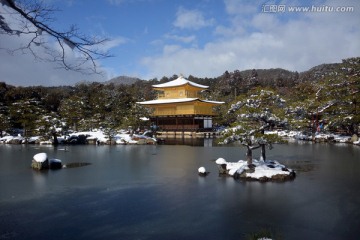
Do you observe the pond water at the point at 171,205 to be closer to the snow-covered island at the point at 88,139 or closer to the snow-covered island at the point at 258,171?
the snow-covered island at the point at 258,171

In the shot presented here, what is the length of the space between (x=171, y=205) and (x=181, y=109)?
33010 mm

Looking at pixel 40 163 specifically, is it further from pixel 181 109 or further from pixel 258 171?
pixel 181 109

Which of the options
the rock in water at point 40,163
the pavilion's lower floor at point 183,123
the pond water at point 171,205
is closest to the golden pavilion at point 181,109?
the pavilion's lower floor at point 183,123

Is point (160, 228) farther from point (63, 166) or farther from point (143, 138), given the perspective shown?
point (143, 138)

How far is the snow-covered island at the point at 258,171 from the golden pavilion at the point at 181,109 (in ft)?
88.0

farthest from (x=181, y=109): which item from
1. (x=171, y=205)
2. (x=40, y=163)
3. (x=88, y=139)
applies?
(x=171, y=205)

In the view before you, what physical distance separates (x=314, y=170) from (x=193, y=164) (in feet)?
18.2

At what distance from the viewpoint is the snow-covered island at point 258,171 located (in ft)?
37.7

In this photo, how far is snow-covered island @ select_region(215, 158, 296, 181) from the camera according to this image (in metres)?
11.5

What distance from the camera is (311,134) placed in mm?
31719

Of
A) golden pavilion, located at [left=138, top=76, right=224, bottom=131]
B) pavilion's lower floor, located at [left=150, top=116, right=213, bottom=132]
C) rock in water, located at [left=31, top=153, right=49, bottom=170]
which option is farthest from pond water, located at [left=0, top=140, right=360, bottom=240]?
golden pavilion, located at [left=138, top=76, right=224, bottom=131]

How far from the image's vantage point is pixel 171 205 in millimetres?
8453

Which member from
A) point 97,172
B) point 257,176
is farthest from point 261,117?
point 97,172

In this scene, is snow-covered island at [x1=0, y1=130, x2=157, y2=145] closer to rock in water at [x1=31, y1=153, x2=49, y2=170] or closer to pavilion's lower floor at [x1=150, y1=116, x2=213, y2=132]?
pavilion's lower floor at [x1=150, y1=116, x2=213, y2=132]
